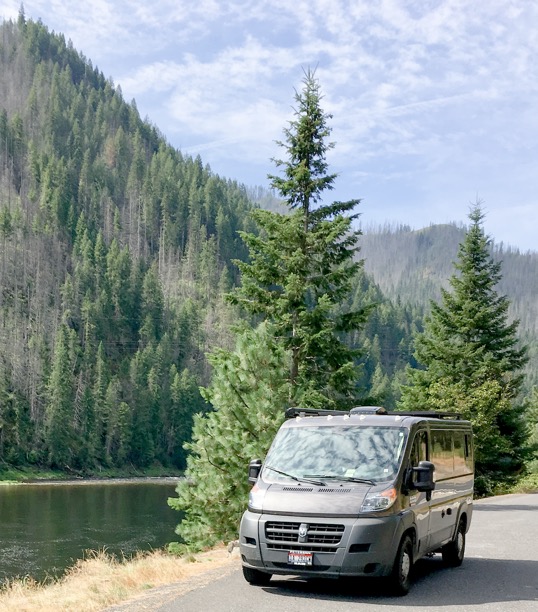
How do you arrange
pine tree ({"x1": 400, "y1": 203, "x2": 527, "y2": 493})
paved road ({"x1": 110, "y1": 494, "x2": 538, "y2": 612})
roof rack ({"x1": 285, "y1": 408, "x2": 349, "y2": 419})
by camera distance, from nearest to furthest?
1. paved road ({"x1": 110, "y1": 494, "x2": 538, "y2": 612})
2. roof rack ({"x1": 285, "y1": 408, "x2": 349, "y2": 419})
3. pine tree ({"x1": 400, "y1": 203, "x2": 527, "y2": 493})

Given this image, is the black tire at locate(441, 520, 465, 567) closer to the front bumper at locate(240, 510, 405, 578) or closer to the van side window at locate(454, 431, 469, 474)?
the van side window at locate(454, 431, 469, 474)

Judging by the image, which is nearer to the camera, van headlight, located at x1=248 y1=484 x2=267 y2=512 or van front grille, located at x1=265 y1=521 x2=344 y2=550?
van front grille, located at x1=265 y1=521 x2=344 y2=550

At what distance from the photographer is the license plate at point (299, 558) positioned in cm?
967

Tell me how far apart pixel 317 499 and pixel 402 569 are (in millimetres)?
1498

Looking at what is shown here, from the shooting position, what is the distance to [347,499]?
388 inches

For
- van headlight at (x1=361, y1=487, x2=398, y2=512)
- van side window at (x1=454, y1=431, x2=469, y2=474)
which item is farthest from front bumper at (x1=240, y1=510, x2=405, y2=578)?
van side window at (x1=454, y1=431, x2=469, y2=474)

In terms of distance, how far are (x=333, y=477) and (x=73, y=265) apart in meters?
164

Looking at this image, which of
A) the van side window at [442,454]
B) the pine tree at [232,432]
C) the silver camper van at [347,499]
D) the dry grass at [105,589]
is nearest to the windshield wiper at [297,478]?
the silver camper van at [347,499]

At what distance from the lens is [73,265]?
16850 centimetres

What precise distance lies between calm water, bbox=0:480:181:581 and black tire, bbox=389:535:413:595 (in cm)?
2359

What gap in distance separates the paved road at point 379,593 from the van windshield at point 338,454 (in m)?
1.51

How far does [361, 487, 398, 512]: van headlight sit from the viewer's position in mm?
9805

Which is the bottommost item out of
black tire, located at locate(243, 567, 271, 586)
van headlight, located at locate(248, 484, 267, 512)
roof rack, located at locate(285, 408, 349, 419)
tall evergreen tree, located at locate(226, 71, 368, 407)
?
black tire, located at locate(243, 567, 271, 586)

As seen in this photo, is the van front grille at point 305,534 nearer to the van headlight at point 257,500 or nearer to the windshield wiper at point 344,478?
the van headlight at point 257,500
